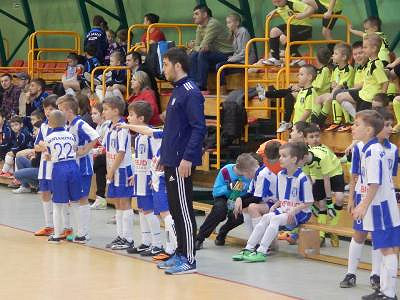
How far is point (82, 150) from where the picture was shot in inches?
468

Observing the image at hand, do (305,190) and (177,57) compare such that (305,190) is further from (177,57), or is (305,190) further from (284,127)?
(284,127)

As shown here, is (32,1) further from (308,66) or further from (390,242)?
(390,242)

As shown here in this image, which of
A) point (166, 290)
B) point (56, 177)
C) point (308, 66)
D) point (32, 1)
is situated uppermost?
point (32, 1)

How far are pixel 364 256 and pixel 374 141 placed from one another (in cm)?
252

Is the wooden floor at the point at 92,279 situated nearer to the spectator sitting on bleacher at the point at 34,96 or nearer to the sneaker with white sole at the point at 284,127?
the sneaker with white sole at the point at 284,127

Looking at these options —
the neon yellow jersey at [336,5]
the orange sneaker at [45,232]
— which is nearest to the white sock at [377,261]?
the orange sneaker at [45,232]

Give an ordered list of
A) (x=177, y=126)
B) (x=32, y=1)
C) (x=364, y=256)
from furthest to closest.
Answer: (x=32, y=1) → (x=364, y=256) → (x=177, y=126)

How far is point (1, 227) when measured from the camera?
13055 mm

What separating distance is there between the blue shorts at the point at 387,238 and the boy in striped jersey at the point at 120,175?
348 cm

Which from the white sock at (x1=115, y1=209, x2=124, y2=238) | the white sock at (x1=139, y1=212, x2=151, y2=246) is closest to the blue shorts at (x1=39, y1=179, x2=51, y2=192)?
the white sock at (x1=115, y1=209, x2=124, y2=238)

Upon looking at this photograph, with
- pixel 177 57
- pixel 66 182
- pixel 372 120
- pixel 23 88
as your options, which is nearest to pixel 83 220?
pixel 66 182

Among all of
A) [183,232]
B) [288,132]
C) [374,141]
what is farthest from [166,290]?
[288,132]

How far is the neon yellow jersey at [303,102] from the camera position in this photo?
43.6 ft

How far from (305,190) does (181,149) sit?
155 centimetres
